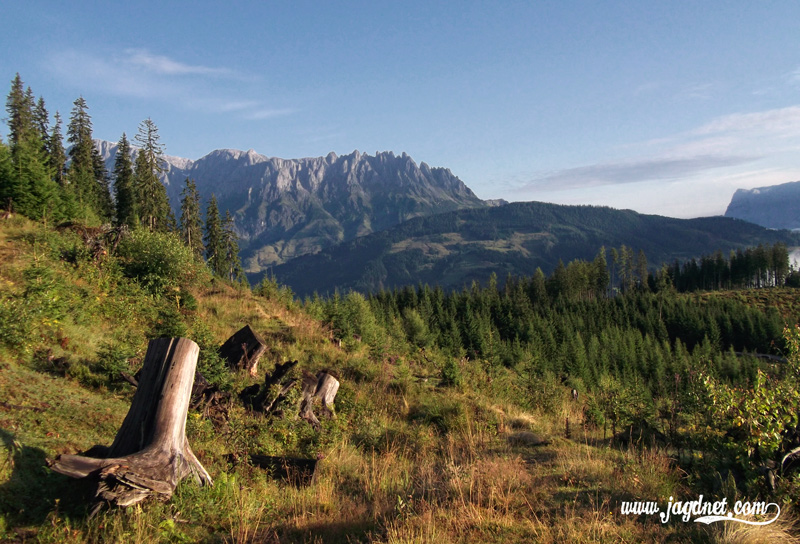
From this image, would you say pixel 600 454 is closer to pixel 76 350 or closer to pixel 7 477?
pixel 7 477

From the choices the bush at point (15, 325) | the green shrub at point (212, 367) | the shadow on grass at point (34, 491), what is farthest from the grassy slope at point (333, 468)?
the green shrub at point (212, 367)

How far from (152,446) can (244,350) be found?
5.80 m

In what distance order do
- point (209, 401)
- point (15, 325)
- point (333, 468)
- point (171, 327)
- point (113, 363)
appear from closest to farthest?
point (333, 468)
point (15, 325)
point (209, 401)
point (113, 363)
point (171, 327)

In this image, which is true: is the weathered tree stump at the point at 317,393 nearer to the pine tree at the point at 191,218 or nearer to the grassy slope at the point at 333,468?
the grassy slope at the point at 333,468

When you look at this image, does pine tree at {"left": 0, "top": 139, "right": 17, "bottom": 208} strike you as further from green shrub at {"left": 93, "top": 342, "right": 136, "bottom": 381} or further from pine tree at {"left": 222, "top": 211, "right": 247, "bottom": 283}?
pine tree at {"left": 222, "top": 211, "right": 247, "bottom": 283}

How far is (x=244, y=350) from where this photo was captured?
10.3 metres

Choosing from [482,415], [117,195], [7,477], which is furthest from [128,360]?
[117,195]

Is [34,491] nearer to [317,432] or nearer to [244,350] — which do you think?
[317,432]

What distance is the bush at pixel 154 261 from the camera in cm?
1415

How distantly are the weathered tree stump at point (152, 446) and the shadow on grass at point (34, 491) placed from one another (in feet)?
1.08

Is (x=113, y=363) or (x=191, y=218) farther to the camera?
(x=191, y=218)

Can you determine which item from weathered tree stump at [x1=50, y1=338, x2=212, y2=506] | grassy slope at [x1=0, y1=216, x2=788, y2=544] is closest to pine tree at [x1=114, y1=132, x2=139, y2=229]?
grassy slope at [x1=0, y1=216, x2=788, y2=544]

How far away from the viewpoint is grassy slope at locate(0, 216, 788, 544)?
14.0 ft

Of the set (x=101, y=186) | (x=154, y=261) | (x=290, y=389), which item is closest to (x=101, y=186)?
(x=101, y=186)
